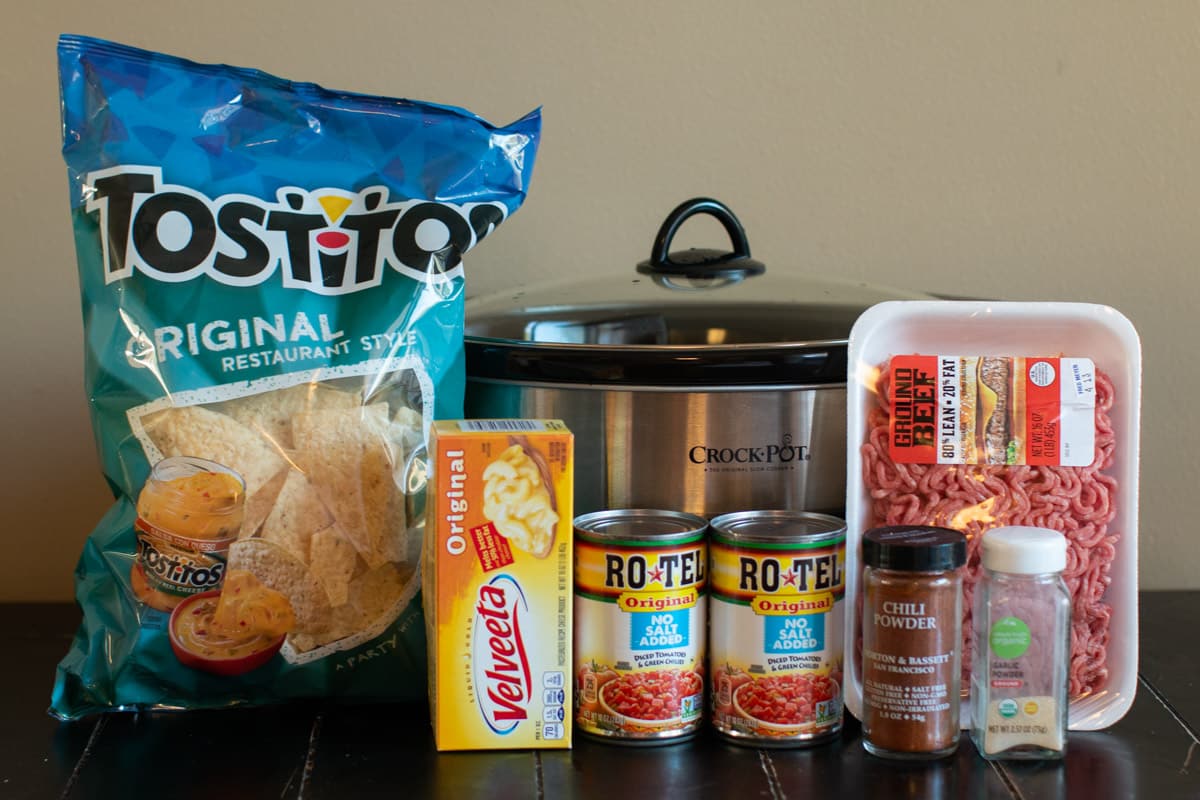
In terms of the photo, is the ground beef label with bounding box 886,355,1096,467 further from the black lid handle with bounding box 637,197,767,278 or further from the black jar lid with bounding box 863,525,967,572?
the black lid handle with bounding box 637,197,767,278

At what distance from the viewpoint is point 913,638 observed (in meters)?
0.81

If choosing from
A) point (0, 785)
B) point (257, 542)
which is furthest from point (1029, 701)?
point (0, 785)

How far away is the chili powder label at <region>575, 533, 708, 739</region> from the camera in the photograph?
84cm

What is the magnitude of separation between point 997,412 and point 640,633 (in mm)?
303

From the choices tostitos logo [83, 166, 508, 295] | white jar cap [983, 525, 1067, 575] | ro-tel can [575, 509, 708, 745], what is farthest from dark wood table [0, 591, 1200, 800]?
tostitos logo [83, 166, 508, 295]

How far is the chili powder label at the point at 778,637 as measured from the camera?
0.84 meters

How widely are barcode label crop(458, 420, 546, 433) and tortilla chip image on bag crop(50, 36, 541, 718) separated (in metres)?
0.09

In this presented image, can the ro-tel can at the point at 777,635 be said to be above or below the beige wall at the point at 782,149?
below

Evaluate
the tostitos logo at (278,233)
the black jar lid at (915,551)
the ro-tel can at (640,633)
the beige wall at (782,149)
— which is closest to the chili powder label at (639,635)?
the ro-tel can at (640,633)

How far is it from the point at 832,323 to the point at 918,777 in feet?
1.17

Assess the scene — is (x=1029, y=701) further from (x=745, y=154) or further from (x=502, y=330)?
(x=745, y=154)

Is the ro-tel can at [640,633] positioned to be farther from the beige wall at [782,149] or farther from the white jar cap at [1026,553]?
the beige wall at [782,149]

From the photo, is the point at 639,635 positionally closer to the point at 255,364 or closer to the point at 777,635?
the point at 777,635

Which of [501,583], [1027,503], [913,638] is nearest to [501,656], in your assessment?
[501,583]
